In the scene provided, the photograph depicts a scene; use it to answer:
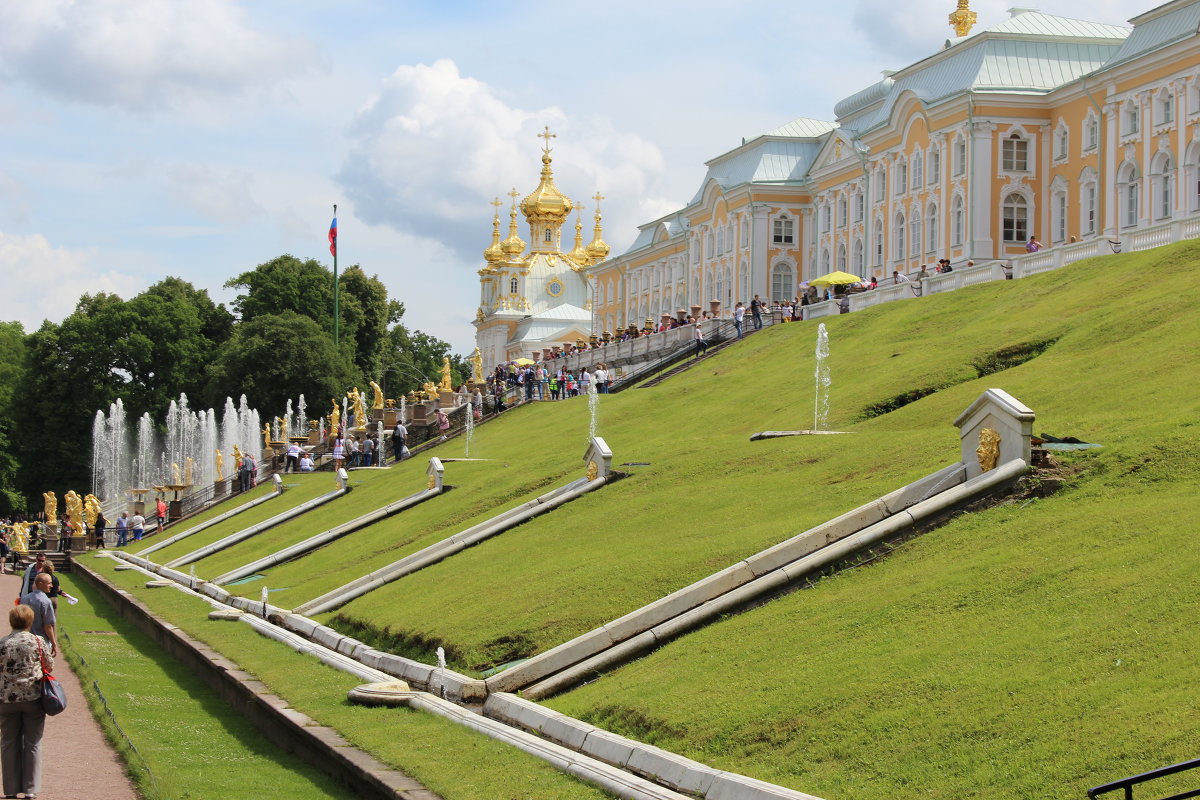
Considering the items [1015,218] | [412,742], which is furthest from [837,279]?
[412,742]

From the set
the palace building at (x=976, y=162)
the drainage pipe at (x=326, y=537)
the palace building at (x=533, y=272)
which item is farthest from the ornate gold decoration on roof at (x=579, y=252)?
the drainage pipe at (x=326, y=537)

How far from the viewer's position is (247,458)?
54.1 meters

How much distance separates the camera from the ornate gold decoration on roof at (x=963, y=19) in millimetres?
67875

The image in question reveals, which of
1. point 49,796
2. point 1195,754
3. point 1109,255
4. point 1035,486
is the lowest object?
point 49,796

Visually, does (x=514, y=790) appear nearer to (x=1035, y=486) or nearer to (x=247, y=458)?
(x=1035, y=486)

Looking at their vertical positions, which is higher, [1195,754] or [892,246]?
A: [892,246]

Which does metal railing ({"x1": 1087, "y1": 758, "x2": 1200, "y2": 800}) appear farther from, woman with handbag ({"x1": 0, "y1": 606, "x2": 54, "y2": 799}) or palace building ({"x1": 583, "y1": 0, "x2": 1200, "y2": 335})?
palace building ({"x1": 583, "y1": 0, "x2": 1200, "y2": 335})

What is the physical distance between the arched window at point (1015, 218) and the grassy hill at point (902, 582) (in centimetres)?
2314

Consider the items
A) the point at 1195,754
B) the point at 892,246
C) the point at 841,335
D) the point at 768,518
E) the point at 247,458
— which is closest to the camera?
the point at 1195,754

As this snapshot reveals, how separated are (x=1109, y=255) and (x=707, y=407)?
1001 cm

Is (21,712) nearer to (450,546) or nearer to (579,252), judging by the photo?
(450,546)

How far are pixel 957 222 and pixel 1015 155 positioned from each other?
313 centimetres

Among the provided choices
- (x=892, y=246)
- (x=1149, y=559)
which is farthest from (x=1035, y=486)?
(x=892, y=246)

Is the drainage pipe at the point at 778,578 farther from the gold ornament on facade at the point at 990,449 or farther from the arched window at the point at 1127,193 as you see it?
the arched window at the point at 1127,193
